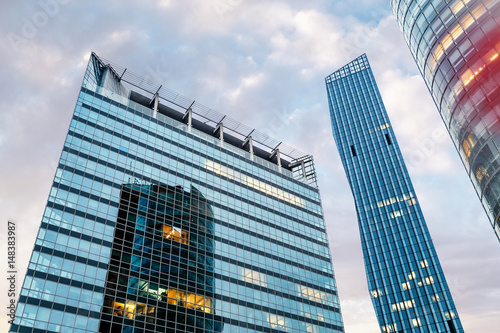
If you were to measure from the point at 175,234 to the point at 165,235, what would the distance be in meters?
1.81

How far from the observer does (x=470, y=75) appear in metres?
38.0

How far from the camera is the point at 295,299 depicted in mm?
67375

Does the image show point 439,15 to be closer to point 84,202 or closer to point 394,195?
point 84,202

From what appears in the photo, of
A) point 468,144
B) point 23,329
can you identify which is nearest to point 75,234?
point 23,329

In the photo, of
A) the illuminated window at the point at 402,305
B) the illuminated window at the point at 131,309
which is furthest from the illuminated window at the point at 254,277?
the illuminated window at the point at 402,305

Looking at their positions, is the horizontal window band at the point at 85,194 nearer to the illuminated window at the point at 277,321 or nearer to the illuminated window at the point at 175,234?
the illuminated window at the point at 175,234

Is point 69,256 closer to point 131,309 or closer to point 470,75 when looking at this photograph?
point 131,309

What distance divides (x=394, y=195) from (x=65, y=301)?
426 feet

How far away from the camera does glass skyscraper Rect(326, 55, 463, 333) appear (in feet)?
415

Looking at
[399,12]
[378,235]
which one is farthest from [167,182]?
[378,235]

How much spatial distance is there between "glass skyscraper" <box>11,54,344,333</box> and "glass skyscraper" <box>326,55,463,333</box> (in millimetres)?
65813

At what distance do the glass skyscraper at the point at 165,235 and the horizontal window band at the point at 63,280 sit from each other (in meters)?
0.12

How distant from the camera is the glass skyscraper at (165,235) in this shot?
4791 cm

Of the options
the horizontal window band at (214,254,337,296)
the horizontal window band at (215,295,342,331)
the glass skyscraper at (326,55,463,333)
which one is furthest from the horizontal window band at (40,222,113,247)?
the glass skyscraper at (326,55,463,333)
